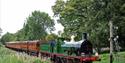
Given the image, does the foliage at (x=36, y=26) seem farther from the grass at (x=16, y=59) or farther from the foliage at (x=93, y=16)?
the grass at (x=16, y=59)

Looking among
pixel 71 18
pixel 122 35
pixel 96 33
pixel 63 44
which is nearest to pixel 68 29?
pixel 71 18

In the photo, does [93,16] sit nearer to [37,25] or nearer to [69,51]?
[69,51]

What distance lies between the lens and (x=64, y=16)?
6588 cm

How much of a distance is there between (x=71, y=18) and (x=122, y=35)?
23.0m

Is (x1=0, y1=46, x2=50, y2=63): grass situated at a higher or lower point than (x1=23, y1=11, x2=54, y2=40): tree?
lower

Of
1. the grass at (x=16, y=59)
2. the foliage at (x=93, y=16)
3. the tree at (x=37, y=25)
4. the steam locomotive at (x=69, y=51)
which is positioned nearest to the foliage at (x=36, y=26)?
the tree at (x=37, y=25)

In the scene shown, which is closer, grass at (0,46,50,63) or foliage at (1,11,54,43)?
grass at (0,46,50,63)

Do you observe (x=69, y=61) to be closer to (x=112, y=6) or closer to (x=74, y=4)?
(x=112, y=6)

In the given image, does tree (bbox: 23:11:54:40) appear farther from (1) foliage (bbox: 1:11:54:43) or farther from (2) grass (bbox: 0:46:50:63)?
(2) grass (bbox: 0:46:50:63)

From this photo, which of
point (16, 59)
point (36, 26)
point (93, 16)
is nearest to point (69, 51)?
point (16, 59)

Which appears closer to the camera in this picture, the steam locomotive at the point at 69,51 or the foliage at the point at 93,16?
the steam locomotive at the point at 69,51

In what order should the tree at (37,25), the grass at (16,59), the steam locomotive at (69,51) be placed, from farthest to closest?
1. the tree at (37,25)
2. the steam locomotive at (69,51)
3. the grass at (16,59)

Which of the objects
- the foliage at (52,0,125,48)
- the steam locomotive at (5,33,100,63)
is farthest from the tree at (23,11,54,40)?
the steam locomotive at (5,33,100,63)

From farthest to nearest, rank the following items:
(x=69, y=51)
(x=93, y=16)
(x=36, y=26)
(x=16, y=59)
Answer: (x=36, y=26) < (x=93, y=16) < (x=69, y=51) < (x=16, y=59)
